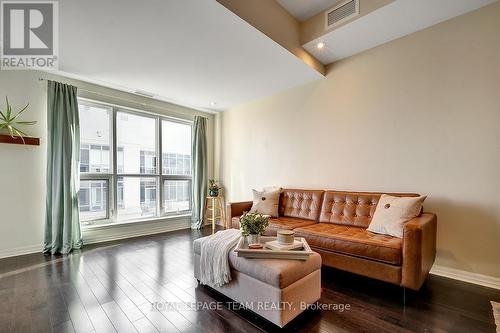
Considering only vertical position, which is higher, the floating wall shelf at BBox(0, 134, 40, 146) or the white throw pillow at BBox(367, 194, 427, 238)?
the floating wall shelf at BBox(0, 134, 40, 146)

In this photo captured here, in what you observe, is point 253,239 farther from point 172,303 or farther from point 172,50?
point 172,50

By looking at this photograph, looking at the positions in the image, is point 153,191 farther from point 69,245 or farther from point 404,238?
point 404,238

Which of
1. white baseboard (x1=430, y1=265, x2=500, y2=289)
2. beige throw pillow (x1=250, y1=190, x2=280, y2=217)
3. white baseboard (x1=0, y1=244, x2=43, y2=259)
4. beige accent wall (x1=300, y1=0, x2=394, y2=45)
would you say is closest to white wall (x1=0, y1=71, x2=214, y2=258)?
white baseboard (x1=0, y1=244, x2=43, y2=259)

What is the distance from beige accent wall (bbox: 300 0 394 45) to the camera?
7.56ft

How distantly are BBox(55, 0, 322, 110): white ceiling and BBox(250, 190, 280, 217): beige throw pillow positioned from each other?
1.81m

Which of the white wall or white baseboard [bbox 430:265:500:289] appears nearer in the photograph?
white baseboard [bbox 430:265:500:289]

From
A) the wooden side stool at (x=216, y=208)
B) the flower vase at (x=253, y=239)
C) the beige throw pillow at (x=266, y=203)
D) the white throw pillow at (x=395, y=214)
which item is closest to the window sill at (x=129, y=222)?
the wooden side stool at (x=216, y=208)

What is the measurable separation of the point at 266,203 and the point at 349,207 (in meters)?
1.19

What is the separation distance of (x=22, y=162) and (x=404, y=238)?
459 cm

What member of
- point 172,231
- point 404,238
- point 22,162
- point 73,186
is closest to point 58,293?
point 73,186

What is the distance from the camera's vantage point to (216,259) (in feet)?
6.34

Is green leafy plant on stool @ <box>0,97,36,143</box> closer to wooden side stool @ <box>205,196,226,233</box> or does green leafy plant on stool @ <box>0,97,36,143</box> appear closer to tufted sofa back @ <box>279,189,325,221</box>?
wooden side stool @ <box>205,196,226,233</box>

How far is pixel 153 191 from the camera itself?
4.50 metres

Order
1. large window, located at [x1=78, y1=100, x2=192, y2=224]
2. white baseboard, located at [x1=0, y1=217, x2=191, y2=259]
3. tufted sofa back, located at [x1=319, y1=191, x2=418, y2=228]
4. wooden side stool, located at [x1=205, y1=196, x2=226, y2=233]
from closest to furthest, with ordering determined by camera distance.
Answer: tufted sofa back, located at [x1=319, y1=191, x2=418, y2=228] → white baseboard, located at [x1=0, y1=217, x2=191, y2=259] → large window, located at [x1=78, y1=100, x2=192, y2=224] → wooden side stool, located at [x1=205, y1=196, x2=226, y2=233]
